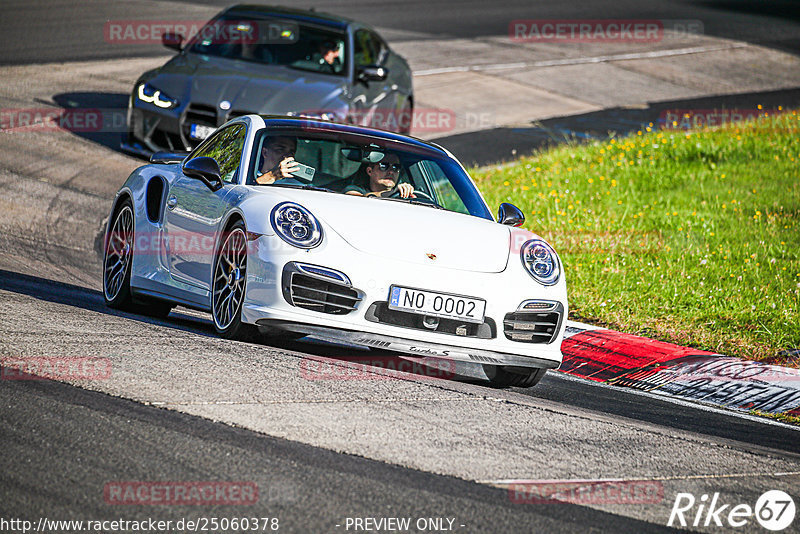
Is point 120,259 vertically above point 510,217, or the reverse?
point 510,217

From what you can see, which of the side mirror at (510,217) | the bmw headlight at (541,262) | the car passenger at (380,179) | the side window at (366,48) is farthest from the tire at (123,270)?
the side window at (366,48)

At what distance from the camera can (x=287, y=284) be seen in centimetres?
629

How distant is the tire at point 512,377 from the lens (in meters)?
7.08

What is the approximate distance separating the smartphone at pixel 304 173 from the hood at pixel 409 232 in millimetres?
380

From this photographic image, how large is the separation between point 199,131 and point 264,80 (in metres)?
0.98

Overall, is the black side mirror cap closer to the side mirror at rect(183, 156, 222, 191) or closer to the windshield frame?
the side mirror at rect(183, 156, 222, 191)

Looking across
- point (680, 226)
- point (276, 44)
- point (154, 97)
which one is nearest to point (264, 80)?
point (276, 44)

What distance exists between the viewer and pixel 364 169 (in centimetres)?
768

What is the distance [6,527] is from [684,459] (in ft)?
10.3

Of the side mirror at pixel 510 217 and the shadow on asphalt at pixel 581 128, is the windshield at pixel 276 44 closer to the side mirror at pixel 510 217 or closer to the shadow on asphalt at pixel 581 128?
the shadow on asphalt at pixel 581 128

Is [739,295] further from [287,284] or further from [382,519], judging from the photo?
[382,519]

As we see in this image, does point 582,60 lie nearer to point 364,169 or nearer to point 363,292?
point 364,169

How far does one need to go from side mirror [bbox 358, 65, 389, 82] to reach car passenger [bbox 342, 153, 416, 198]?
6.30 meters

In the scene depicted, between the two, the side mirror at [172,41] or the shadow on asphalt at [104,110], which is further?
the shadow on asphalt at [104,110]
